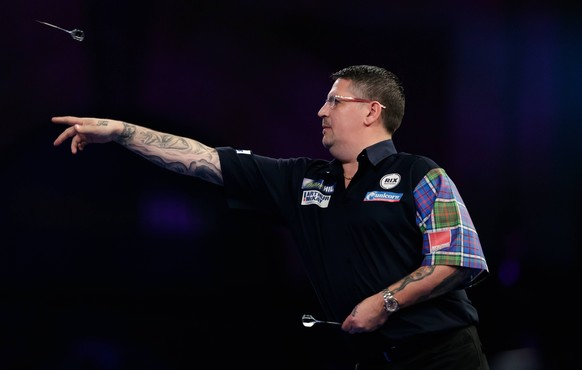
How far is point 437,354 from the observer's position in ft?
7.48

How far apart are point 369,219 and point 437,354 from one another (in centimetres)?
47

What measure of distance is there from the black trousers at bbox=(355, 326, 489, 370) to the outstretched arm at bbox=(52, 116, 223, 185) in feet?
2.76

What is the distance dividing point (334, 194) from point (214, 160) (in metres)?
0.43

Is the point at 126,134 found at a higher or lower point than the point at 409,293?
higher

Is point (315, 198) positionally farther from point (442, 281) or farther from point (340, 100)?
point (442, 281)

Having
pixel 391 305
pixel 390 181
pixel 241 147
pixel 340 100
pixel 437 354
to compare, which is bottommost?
pixel 437 354

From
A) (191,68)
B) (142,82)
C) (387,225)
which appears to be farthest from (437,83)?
(387,225)

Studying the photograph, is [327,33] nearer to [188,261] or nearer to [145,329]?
[188,261]

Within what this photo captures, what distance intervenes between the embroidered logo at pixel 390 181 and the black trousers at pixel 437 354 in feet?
1.65

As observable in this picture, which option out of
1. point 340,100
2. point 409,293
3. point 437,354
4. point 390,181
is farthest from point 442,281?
point 340,100

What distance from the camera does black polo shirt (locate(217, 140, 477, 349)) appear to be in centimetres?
230

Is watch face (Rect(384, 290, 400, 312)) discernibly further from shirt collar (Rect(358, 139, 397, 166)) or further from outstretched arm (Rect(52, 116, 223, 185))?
outstretched arm (Rect(52, 116, 223, 185))

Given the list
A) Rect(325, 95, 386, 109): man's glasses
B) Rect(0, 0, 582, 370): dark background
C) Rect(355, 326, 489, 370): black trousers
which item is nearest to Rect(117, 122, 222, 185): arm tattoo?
Rect(325, 95, 386, 109): man's glasses

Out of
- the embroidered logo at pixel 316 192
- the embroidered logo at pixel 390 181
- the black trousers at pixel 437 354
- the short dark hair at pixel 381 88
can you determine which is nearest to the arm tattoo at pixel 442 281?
the black trousers at pixel 437 354
